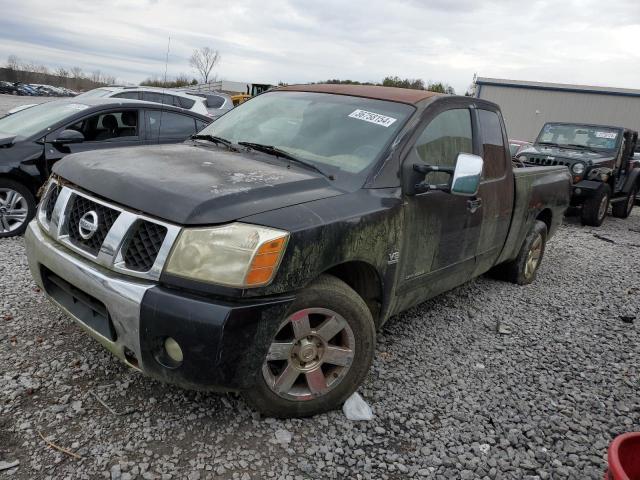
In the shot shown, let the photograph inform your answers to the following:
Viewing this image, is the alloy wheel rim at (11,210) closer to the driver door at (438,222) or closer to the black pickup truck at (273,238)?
the black pickup truck at (273,238)

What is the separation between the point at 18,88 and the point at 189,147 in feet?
165

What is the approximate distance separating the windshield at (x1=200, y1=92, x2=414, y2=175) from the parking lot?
1392 millimetres

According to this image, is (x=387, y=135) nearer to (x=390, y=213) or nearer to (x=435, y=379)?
(x=390, y=213)

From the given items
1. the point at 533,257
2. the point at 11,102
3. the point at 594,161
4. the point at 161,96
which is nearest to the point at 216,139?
the point at 533,257

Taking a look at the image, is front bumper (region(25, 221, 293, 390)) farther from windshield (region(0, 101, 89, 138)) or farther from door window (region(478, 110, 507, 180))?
windshield (region(0, 101, 89, 138))

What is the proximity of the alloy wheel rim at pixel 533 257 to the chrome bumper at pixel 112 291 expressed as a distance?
4149mm

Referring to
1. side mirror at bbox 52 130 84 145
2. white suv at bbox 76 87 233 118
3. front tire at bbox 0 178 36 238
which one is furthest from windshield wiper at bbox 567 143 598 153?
front tire at bbox 0 178 36 238

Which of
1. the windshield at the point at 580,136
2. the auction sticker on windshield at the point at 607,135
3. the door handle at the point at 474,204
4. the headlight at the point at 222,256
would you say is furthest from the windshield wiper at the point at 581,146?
the headlight at the point at 222,256

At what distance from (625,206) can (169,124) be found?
372 inches

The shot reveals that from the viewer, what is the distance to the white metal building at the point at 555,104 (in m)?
29.4

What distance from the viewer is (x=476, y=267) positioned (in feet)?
13.4

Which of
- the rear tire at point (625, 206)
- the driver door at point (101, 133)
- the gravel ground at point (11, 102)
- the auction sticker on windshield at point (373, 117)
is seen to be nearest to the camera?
the auction sticker on windshield at point (373, 117)

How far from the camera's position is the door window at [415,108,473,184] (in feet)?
10.6

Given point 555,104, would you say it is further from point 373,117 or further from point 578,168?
point 373,117
